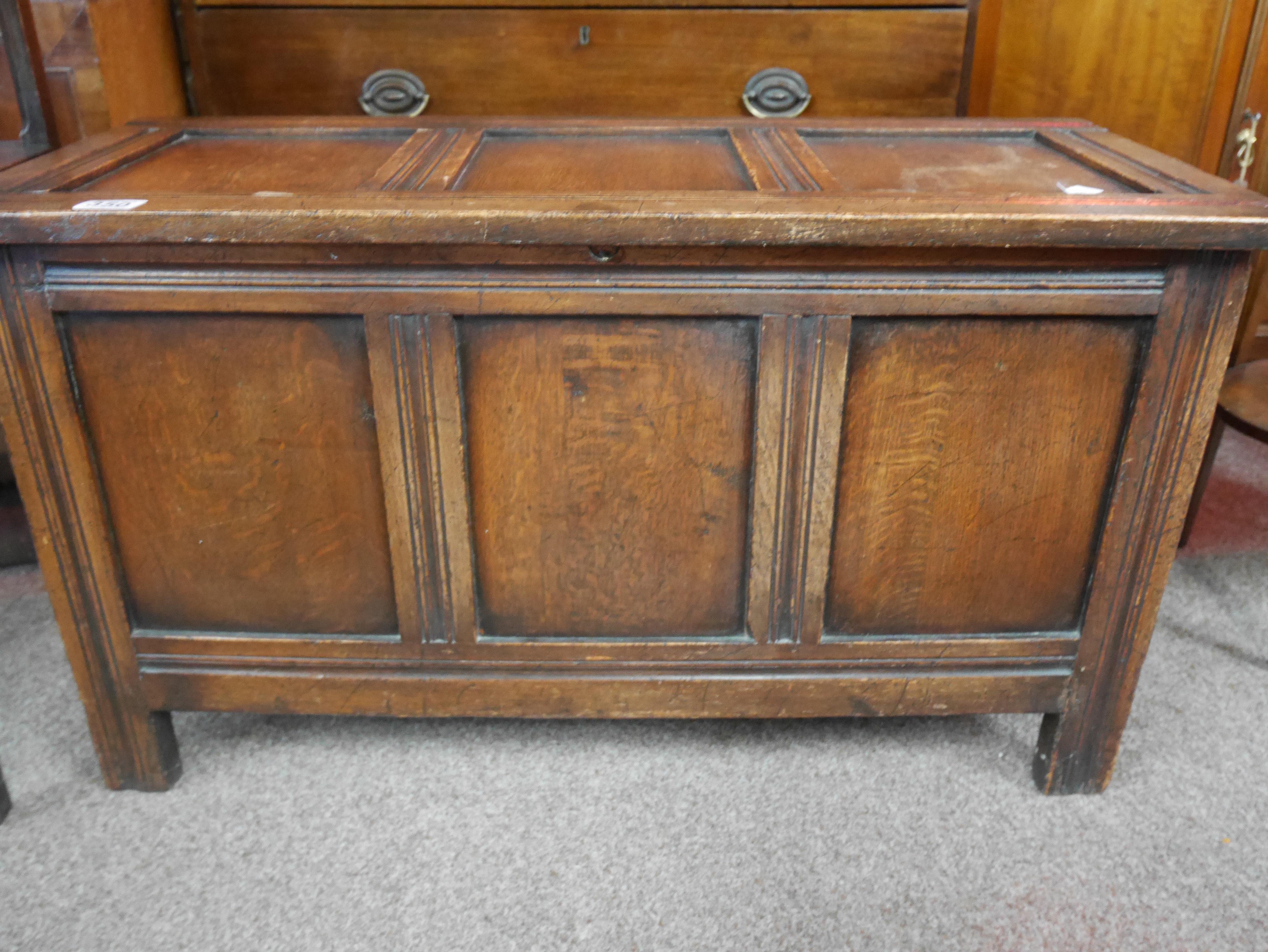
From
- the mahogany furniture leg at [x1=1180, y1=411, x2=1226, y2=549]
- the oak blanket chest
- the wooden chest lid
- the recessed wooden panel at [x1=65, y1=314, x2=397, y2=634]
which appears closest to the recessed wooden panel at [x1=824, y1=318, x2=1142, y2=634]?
the oak blanket chest

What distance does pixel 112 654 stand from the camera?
152 centimetres

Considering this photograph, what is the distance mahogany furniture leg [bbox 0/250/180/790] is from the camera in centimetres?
133

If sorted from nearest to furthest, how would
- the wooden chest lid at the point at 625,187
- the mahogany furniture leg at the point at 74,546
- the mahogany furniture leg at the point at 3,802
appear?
the wooden chest lid at the point at 625,187, the mahogany furniture leg at the point at 74,546, the mahogany furniture leg at the point at 3,802

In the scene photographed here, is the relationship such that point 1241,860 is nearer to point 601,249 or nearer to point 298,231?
point 601,249

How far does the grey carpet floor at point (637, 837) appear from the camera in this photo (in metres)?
1.41

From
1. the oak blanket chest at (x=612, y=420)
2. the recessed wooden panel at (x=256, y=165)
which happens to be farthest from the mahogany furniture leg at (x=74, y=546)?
the recessed wooden panel at (x=256, y=165)

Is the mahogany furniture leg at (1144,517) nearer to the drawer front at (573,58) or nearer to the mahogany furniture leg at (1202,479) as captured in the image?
the mahogany furniture leg at (1202,479)

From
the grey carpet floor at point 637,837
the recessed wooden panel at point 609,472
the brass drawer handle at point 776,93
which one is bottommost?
the grey carpet floor at point 637,837

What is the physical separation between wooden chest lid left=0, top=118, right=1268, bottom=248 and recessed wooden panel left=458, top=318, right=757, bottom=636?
149mm

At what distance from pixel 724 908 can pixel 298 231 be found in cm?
104

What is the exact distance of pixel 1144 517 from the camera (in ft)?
4.69

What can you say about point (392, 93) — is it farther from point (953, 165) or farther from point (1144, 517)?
point (1144, 517)

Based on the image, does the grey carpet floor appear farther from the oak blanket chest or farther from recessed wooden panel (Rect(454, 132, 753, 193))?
recessed wooden panel (Rect(454, 132, 753, 193))

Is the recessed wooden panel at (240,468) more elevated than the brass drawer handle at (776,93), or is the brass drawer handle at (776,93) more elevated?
the brass drawer handle at (776,93)
